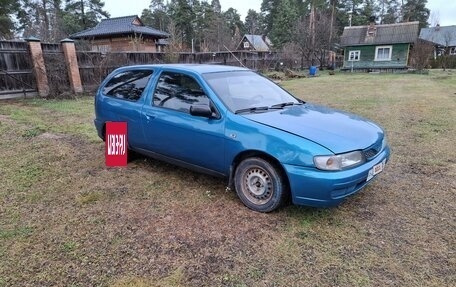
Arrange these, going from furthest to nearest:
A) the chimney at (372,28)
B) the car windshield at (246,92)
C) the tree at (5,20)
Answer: the chimney at (372,28)
the tree at (5,20)
the car windshield at (246,92)

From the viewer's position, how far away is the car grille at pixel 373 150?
3.20 metres

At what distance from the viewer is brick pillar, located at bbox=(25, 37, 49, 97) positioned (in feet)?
38.2

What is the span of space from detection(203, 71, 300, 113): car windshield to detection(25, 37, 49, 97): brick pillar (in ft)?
34.3

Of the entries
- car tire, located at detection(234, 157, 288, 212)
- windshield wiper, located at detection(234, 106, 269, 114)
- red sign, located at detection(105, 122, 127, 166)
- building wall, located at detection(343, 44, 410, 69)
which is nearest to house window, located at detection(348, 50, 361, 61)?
building wall, located at detection(343, 44, 410, 69)

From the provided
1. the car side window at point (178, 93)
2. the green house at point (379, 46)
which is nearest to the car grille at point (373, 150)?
the car side window at point (178, 93)

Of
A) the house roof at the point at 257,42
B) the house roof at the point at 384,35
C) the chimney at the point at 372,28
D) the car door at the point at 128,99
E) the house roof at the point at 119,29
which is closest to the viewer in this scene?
the car door at the point at 128,99

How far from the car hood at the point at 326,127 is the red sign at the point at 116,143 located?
78.0 inches

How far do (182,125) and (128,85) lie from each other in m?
1.31

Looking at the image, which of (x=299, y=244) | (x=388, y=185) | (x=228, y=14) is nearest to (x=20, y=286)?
(x=299, y=244)

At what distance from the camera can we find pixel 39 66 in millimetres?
11836

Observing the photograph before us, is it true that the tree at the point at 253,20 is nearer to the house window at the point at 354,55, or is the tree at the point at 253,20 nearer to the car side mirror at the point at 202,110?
the house window at the point at 354,55

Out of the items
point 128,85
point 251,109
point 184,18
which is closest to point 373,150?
point 251,109

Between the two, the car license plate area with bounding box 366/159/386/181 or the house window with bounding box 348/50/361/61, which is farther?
the house window with bounding box 348/50/361/61

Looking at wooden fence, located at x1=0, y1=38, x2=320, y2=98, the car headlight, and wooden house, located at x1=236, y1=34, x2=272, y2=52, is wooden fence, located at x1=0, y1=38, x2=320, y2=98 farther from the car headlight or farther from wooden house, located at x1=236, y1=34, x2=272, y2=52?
wooden house, located at x1=236, y1=34, x2=272, y2=52
